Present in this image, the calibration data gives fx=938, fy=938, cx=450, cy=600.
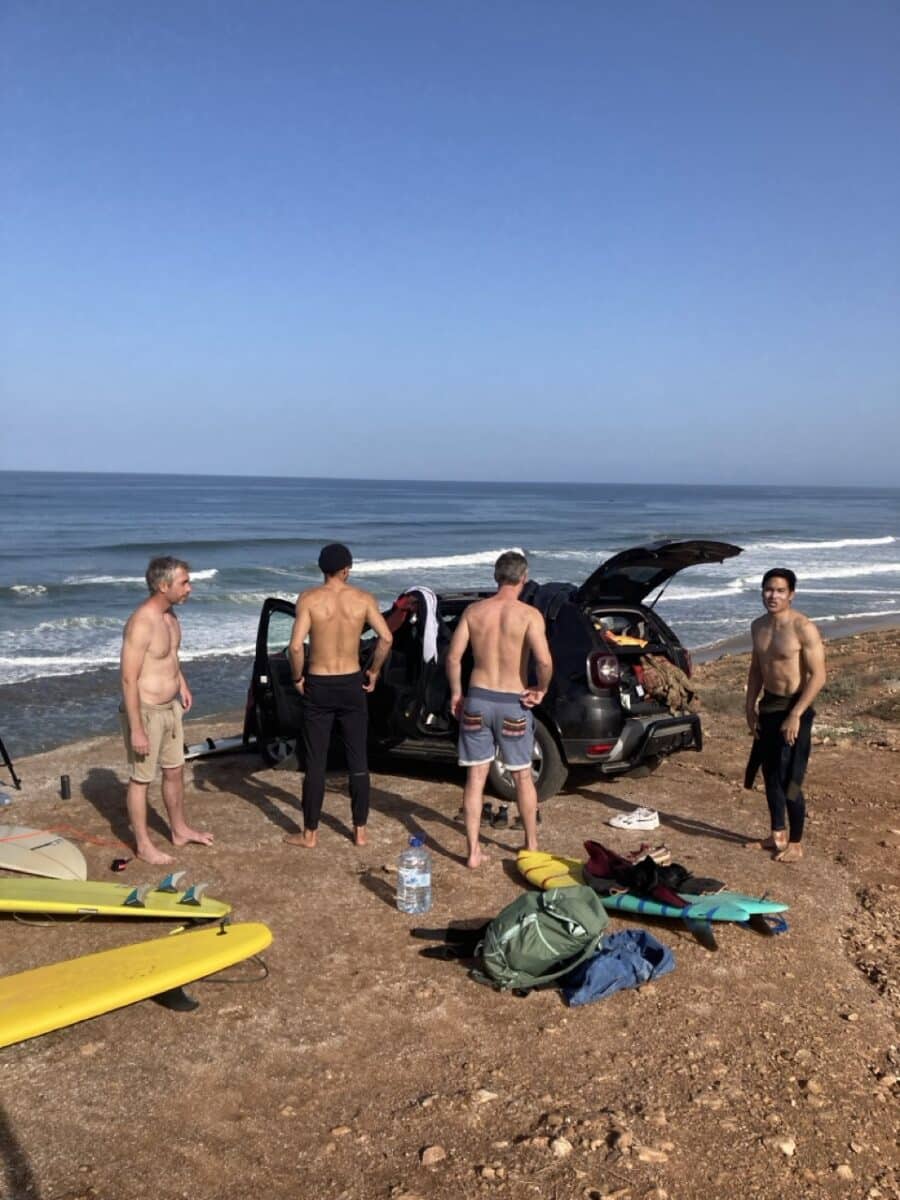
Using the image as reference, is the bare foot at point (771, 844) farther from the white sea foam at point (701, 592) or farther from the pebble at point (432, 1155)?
the white sea foam at point (701, 592)

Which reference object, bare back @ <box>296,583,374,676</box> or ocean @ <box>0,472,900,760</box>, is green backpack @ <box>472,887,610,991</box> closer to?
bare back @ <box>296,583,374,676</box>

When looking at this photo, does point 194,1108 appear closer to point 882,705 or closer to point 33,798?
point 33,798

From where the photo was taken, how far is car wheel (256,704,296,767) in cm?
803

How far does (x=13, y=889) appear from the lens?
4910 millimetres

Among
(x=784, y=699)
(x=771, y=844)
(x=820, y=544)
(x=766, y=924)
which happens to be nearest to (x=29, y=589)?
(x=771, y=844)

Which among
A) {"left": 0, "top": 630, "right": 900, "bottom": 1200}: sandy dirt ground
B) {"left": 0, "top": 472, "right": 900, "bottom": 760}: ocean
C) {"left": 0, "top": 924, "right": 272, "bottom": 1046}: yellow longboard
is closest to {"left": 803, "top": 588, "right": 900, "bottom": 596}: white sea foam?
{"left": 0, "top": 472, "right": 900, "bottom": 760}: ocean

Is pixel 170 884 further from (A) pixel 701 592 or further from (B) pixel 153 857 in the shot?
(A) pixel 701 592

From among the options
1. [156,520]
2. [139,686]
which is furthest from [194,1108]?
[156,520]

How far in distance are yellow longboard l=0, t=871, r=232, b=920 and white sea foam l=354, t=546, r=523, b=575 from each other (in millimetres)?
28284

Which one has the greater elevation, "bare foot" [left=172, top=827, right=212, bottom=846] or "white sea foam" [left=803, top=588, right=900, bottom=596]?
"bare foot" [left=172, top=827, right=212, bottom=846]

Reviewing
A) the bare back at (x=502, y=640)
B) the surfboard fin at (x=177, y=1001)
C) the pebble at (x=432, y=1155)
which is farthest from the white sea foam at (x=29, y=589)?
the pebble at (x=432, y=1155)

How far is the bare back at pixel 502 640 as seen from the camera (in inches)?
219

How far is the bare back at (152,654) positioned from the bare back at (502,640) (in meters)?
1.86

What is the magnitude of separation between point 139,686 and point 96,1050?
94.0 inches
